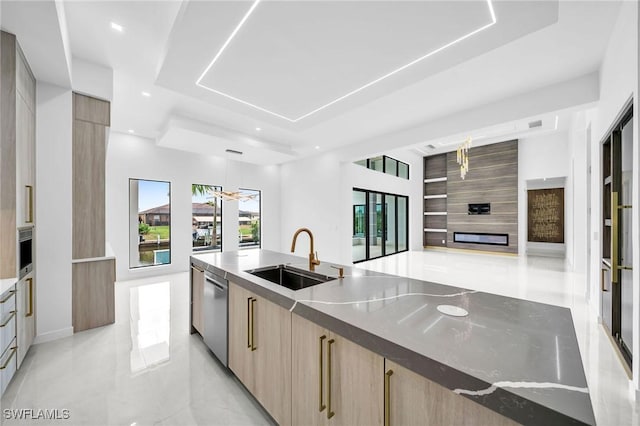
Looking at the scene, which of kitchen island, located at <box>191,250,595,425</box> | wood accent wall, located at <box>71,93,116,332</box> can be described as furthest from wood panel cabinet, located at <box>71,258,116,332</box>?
kitchen island, located at <box>191,250,595,425</box>

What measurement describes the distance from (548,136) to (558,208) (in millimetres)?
2182

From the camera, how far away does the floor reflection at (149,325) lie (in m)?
2.55

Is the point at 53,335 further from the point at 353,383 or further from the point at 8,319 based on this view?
the point at 353,383

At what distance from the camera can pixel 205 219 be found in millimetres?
6945

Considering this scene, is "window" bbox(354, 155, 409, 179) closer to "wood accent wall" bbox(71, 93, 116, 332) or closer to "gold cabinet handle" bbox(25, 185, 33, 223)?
"wood accent wall" bbox(71, 93, 116, 332)

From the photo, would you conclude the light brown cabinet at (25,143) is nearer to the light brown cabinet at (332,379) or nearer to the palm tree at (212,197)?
the light brown cabinet at (332,379)

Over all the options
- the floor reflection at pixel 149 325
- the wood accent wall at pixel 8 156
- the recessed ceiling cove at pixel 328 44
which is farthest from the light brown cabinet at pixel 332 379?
the wood accent wall at pixel 8 156

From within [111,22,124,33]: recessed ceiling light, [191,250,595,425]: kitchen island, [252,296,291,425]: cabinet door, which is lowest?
[252,296,291,425]: cabinet door

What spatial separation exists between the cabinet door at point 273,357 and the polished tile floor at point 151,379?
28 centimetres

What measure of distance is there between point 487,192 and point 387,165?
11.7 ft

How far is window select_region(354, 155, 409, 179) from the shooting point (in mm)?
7664

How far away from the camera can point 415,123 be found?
500 cm

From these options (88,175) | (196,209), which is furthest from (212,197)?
(88,175)

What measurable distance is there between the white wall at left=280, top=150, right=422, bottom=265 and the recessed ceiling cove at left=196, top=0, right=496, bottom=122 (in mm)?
3668
